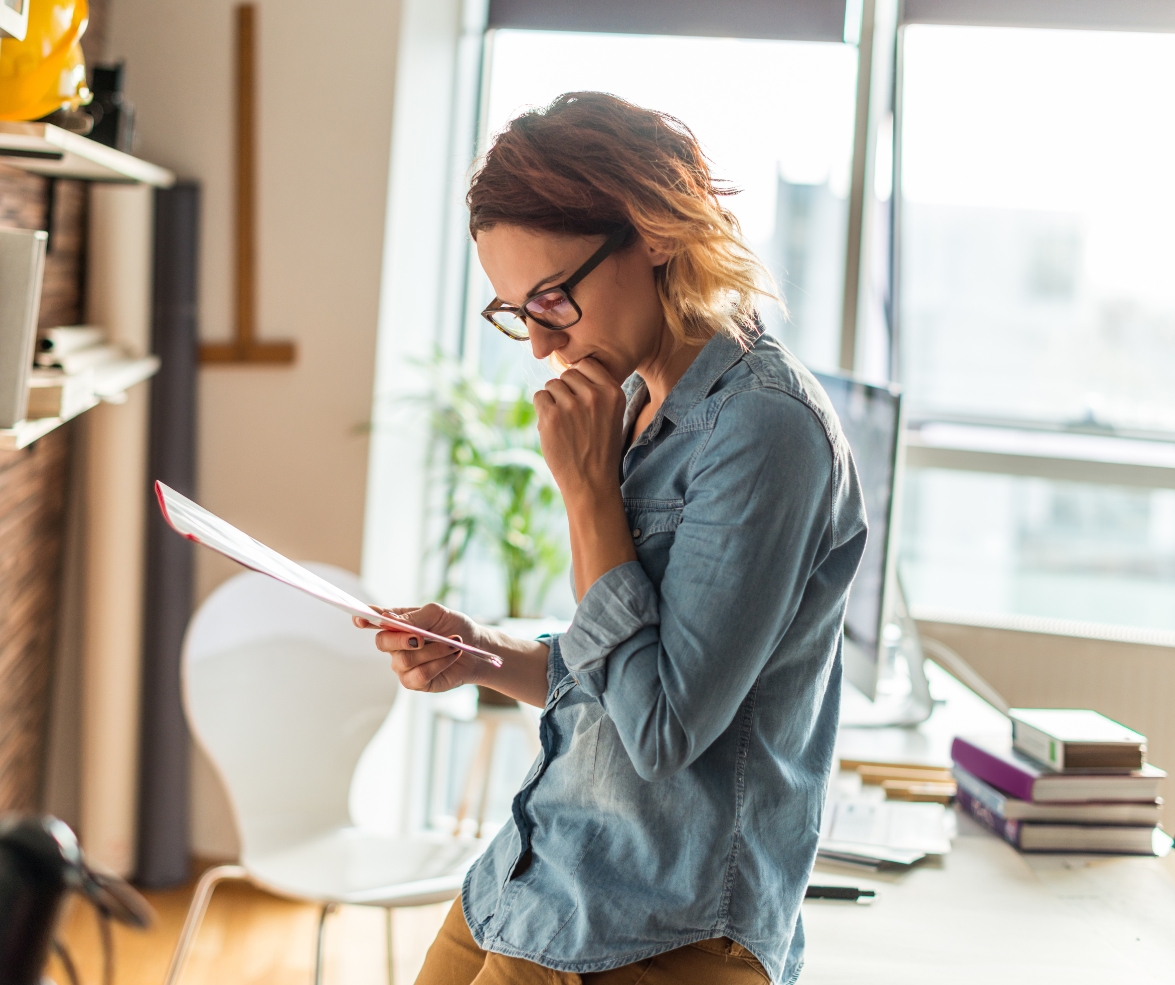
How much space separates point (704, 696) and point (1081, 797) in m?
0.98

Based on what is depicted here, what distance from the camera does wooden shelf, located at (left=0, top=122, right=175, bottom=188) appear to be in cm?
150

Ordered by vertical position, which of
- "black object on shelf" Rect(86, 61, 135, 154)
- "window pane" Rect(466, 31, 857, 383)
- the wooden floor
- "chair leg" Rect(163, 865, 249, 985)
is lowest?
the wooden floor

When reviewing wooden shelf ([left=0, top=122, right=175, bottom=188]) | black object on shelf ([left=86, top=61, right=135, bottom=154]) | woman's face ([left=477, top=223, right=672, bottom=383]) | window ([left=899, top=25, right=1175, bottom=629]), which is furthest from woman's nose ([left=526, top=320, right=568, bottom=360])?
window ([left=899, top=25, right=1175, bottom=629])

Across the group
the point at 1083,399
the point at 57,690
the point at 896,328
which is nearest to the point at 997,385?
the point at 1083,399

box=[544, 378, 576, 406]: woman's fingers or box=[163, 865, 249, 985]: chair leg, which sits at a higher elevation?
box=[544, 378, 576, 406]: woman's fingers

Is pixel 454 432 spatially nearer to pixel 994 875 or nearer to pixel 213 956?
pixel 213 956

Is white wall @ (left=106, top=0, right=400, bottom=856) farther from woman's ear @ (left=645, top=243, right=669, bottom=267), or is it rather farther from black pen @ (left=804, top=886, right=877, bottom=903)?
woman's ear @ (left=645, top=243, right=669, bottom=267)

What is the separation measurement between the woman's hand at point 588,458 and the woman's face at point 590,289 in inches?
1.1

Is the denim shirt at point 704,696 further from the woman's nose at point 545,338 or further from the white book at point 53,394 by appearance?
the white book at point 53,394

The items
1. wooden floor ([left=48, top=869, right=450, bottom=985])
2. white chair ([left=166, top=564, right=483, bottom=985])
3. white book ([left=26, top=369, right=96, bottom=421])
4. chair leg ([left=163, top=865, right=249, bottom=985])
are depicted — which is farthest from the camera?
wooden floor ([left=48, top=869, right=450, bottom=985])

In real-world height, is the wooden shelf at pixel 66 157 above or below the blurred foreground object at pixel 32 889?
above

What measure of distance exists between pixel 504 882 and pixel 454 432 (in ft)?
6.06

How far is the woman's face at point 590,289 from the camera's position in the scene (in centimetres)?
94

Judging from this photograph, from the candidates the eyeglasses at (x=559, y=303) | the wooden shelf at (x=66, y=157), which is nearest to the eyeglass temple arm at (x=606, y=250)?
the eyeglasses at (x=559, y=303)
